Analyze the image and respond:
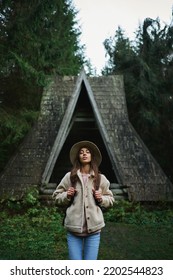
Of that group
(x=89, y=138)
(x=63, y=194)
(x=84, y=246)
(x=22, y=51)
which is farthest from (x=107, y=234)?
(x=89, y=138)

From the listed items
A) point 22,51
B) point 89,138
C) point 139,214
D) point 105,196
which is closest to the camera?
point 105,196

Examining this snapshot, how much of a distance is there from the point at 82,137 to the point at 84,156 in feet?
31.0

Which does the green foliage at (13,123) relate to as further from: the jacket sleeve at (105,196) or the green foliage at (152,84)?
the jacket sleeve at (105,196)

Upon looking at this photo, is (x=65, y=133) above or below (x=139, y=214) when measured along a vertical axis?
above

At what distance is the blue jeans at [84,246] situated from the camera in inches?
132

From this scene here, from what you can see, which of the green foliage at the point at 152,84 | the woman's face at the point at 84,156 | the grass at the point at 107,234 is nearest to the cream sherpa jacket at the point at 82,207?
the woman's face at the point at 84,156

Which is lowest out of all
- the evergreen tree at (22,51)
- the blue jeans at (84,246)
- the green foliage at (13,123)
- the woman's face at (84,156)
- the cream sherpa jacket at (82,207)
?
the blue jeans at (84,246)

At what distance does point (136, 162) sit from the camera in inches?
418

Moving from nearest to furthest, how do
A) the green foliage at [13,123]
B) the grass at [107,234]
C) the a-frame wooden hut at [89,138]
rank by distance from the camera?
the grass at [107,234] → the green foliage at [13,123] → the a-frame wooden hut at [89,138]

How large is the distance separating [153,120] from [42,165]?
4110mm

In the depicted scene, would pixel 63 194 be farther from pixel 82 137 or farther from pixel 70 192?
pixel 82 137

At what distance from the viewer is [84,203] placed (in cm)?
346

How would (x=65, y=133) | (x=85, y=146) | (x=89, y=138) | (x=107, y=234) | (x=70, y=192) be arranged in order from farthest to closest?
(x=89, y=138) < (x=65, y=133) < (x=107, y=234) < (x=85, y=146) < (x=70, y=192)

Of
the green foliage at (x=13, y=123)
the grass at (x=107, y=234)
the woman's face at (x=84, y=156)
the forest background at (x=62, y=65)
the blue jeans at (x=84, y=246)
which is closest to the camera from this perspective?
the blue jeans at (x=84, y=246)
